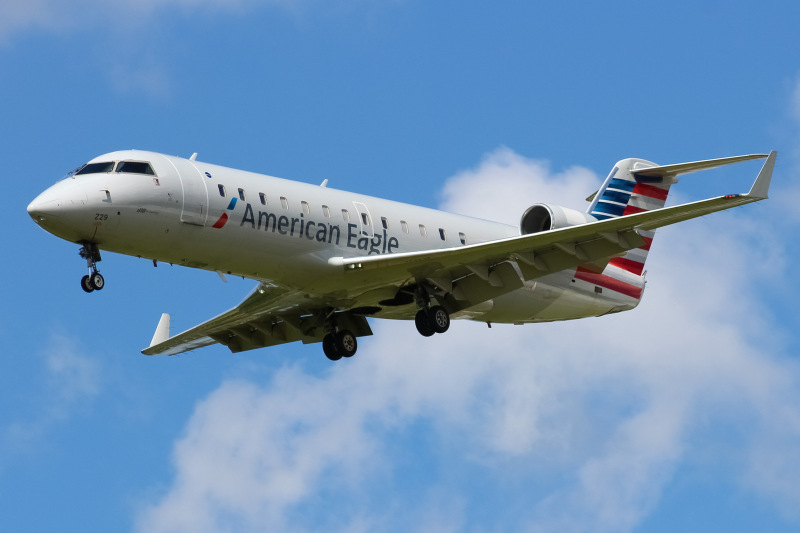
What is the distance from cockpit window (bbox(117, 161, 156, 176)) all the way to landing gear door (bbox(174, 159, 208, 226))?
0.59 m

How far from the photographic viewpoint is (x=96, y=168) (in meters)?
27.2

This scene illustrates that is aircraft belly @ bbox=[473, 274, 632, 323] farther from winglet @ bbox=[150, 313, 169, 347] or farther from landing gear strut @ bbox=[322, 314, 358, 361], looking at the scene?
winglet @ bbox=[150, 313, 169, 347]

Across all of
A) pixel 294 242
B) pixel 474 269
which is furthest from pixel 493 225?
pixel 294 242

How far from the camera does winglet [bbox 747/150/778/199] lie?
1062 inches

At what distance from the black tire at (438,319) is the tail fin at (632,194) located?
5935 millimetres

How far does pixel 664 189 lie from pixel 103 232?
1514 centimetres

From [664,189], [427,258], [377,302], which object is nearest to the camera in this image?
[427,258]

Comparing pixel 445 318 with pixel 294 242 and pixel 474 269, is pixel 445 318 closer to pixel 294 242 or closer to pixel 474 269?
pixel 474 269

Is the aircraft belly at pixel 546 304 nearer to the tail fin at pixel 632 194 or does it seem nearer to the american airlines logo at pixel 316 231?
the tail fin at pixel 632 194

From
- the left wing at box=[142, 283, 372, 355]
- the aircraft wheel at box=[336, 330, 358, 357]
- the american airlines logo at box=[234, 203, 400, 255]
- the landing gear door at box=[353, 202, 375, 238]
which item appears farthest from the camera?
the aircraft wheel at box=[336, 330, 358, 357]

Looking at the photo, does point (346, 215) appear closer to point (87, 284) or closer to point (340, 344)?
point (340, 344)

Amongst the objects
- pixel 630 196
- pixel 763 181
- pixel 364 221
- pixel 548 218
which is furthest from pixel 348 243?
pixel 630 196

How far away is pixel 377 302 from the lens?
31.1m

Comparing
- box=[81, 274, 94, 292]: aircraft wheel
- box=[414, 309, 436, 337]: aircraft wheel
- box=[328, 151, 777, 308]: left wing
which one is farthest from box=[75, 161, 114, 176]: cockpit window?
box=[414, 309, 436, 337]: aircraft wheel
